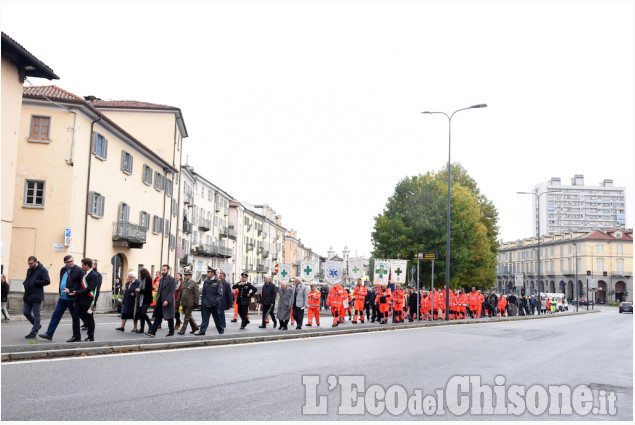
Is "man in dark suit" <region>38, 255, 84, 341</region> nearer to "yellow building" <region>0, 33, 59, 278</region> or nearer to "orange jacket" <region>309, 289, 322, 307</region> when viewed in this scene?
"yellow building" <region>0, 33, 59, 278</region>

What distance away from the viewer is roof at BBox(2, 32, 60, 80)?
19.5m

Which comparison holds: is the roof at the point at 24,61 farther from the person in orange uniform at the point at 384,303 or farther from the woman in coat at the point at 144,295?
the person in orange uniform at the point at 384,303

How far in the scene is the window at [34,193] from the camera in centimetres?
2652

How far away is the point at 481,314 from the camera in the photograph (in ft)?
123

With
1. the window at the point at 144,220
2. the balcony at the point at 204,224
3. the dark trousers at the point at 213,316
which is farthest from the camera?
the balcony at the point at 204,224

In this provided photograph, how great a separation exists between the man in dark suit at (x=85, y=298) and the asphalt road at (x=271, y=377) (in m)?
1.79

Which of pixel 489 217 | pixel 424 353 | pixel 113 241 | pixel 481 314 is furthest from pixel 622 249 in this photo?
pixel 424 353

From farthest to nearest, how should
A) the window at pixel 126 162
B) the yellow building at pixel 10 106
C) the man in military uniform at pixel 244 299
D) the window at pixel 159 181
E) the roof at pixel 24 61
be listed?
the window at pixel 159 181 → the window at pixel 126 162 → the yellow building at pixel 10 106 → the roof at pixel 24 61 → the man in military uniform at pixel 244 299

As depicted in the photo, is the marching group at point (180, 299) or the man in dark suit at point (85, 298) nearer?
the man in dark suit at point (85, 298)

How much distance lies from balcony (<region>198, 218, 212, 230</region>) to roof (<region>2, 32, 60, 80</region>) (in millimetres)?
38565

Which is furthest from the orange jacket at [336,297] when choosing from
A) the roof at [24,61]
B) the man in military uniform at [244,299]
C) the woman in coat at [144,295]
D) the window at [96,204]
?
the window at [96,204]

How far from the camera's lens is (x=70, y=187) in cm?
2695

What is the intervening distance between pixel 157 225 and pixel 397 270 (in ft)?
62.0

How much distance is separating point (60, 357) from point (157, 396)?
4.40 metres
